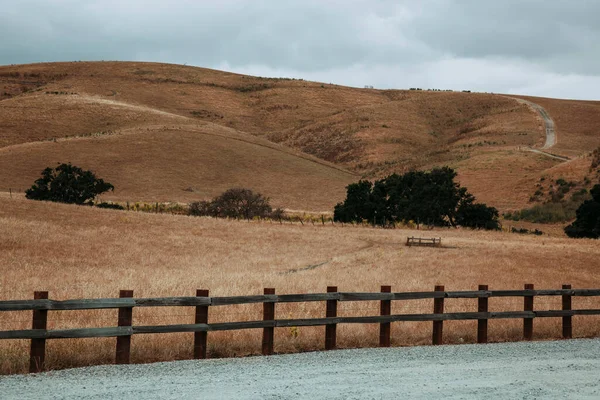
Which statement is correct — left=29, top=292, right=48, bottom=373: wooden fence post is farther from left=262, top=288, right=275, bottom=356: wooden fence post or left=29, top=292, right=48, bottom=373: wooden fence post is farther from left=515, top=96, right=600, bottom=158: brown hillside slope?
left=515, top=96, right=600, bottom=158: brown hillside slope

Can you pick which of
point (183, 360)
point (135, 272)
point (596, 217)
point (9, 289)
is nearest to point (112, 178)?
point (596, 217)

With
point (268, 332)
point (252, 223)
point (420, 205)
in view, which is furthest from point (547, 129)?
point (268, 332)

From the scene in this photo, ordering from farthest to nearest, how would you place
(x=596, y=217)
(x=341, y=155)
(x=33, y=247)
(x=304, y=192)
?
(x=341, y=155) → (x=304, y=192) → (x=596, y=217) → (x=33, y=247)

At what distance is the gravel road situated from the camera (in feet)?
33.5

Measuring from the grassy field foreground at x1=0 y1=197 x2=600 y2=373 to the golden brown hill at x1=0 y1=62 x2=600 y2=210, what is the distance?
35.6 metres

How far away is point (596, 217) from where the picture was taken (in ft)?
210

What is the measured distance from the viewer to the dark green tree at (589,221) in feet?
209

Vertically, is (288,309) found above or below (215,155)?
below

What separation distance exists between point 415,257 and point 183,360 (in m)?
28.9

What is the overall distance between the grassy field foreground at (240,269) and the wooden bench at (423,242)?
97 cm

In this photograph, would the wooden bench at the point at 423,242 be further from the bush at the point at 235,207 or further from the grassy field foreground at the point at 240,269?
the bush at the point at 235,207

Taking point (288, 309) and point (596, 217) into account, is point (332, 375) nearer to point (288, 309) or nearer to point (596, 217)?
point (288, 309)

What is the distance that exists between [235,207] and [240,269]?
35636 mm

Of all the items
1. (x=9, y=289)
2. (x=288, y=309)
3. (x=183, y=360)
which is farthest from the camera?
(x=9, y=289)
